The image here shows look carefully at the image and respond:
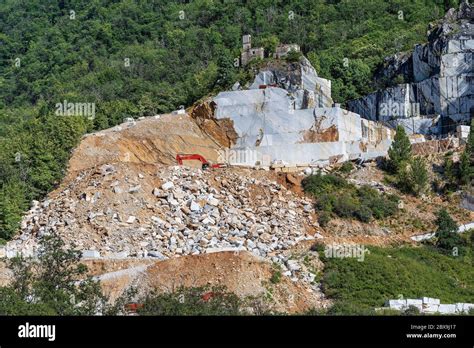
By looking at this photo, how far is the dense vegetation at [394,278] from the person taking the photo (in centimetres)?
5091

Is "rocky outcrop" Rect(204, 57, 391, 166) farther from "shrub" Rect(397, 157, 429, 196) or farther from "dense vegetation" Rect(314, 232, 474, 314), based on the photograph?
"dense vegetation" Rect(314, 232, 474, 314)

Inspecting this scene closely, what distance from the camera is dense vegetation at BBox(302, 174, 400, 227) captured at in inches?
2399

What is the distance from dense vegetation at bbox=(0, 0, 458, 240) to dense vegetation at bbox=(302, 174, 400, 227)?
14250 mm

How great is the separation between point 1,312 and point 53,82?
76.2m

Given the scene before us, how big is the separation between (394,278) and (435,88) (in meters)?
28.0

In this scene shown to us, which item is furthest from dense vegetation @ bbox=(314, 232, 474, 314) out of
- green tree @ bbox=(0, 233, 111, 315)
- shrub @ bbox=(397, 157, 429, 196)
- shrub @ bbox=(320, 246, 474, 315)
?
green tree @ bbox=(0, 233, 111, 315)

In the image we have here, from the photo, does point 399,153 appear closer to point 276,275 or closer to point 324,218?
point 324,218

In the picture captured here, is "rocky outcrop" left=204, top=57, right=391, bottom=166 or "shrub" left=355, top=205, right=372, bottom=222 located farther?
"rocky outcrop" left=204, top=57, right=391, bottom=166

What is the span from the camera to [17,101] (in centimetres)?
11569

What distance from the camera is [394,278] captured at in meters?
52.1

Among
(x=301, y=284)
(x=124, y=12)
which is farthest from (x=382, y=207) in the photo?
(x=124, y=12)

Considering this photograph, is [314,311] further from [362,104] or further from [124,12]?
[124,12]

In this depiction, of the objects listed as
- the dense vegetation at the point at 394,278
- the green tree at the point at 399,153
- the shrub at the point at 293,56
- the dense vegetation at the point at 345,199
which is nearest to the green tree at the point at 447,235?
the dense vegetation at the point at 394,278
